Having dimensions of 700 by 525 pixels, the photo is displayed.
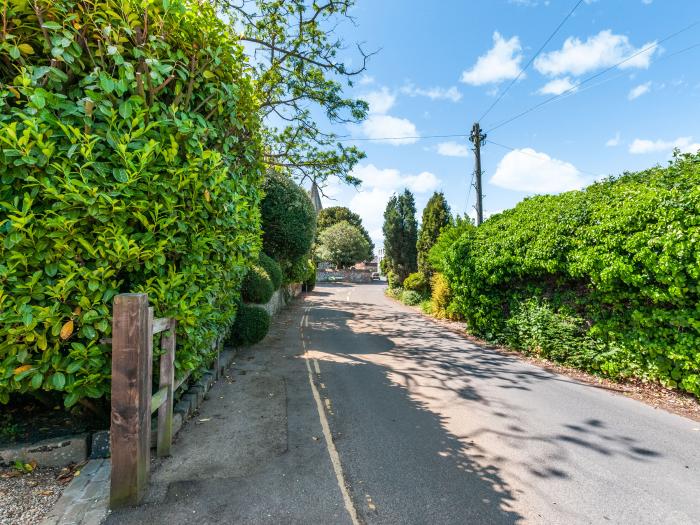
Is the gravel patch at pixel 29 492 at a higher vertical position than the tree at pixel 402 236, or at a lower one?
lower

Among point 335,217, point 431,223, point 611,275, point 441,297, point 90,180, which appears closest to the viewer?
point 90,180

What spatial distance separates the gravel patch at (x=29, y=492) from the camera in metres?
2.48

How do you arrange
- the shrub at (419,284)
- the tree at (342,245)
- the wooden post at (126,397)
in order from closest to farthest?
the wooden post at (126,397), the shrub at (419,284), the tree at (342,245)

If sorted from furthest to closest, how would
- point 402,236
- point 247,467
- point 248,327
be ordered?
point 402,236 → point 248,327 → point 247,467

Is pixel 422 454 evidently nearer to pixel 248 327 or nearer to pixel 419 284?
pixel 248 327

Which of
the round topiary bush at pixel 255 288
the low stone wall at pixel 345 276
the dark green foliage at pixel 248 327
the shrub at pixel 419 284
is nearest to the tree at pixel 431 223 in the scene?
the shrub at pixel 419 284

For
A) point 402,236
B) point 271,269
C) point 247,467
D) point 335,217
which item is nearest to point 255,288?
point 271,269

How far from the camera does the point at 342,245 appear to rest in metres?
48.4

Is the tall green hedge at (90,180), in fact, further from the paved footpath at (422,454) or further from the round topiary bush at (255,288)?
the round topiary bush at (255,288)

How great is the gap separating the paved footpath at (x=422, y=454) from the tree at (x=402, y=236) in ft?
53.5

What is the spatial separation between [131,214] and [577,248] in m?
7.50

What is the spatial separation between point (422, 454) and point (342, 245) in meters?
45.0

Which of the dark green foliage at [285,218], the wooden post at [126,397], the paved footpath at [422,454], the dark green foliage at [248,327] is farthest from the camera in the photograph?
the dark green foliage at [285,218]

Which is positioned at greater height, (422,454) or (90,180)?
(90,180)
